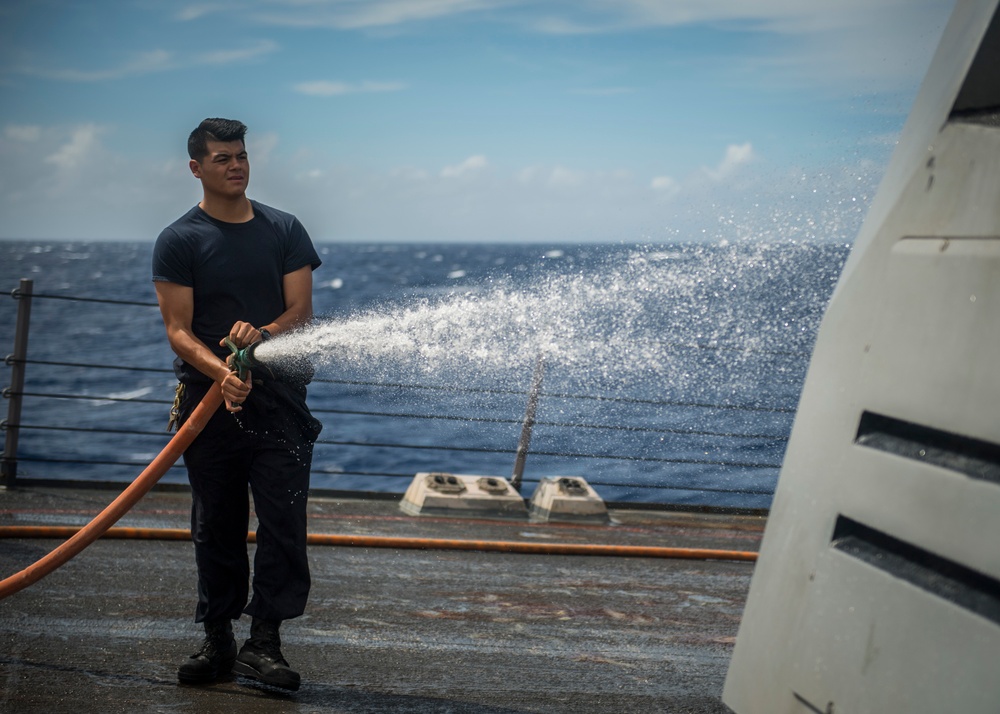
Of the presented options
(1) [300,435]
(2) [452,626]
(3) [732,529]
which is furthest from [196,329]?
(3) [732,529]

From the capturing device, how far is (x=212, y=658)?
156 inches

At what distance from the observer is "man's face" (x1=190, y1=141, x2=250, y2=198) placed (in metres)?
3.93

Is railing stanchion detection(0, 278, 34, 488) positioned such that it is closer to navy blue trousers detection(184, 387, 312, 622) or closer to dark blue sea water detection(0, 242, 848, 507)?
dark blue sea water detection(0, 242, 848, 507)

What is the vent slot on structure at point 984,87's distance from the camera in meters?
1.74

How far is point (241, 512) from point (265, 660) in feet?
1.96

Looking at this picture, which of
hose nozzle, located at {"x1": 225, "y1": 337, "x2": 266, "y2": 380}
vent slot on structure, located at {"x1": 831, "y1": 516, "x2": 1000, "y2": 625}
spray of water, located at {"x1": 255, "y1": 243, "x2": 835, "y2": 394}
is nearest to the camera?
vent slot on structure, located at {"x1": 831, "y1": 516, "x2": 1000, "y2": 625}

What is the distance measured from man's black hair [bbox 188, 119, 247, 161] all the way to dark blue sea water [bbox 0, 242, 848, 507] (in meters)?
0.82

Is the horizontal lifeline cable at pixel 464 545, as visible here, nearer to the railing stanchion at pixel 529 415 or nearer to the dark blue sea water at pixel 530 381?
the dark blue sea water at pixel 530 381

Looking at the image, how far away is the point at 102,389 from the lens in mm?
35688

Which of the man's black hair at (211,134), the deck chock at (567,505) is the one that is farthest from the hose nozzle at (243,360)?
the deck chock at (567,505)

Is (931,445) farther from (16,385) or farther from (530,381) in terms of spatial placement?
(530,381)

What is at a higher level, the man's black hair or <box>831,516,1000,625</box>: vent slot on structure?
the man's black hair

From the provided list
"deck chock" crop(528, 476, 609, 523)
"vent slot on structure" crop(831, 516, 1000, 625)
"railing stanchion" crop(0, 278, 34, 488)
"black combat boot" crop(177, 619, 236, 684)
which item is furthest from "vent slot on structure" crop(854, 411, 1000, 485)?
"railing stanchion" crop(0, 278, 34, 488)

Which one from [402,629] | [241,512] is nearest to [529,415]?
[402,629]
